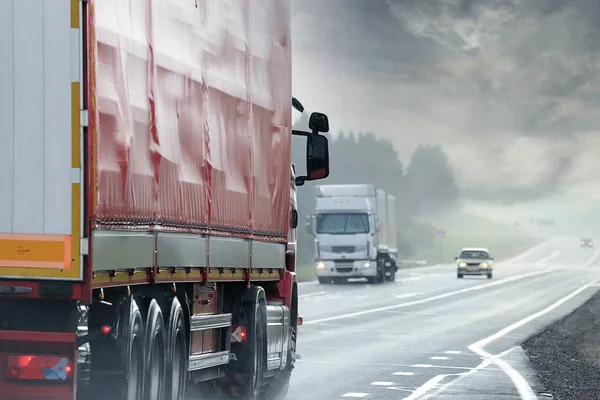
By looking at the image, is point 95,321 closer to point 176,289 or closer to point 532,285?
point 176,289

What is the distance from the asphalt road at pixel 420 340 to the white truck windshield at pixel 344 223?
93.7 inches

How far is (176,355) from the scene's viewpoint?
11180 millimetres

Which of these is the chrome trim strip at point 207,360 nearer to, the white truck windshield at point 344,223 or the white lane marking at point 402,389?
the white lane marking at point 402,389

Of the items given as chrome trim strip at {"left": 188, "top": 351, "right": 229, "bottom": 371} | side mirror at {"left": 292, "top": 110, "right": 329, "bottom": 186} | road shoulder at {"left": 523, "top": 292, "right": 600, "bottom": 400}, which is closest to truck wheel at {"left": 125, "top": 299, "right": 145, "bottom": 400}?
chrome trim strip at {"left": 188, "top": 351, "right": 229, "bottom": 371}

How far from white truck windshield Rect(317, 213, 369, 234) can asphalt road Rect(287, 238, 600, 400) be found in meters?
2.38

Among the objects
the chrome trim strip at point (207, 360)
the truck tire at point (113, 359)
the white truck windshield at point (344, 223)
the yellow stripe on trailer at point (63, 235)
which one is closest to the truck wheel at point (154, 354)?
the truck tire at point (113, 359)

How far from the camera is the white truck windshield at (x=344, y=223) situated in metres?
59.0

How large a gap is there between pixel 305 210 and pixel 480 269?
70.8 metres

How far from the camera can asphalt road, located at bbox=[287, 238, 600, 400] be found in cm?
1712

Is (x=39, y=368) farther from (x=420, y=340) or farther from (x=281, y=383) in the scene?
(x=420, y=340)

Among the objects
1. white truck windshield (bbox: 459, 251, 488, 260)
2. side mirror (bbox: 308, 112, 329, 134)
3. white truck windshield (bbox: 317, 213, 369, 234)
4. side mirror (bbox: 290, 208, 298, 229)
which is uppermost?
white truck windshield (bbox: 317, 213, 369, 234)

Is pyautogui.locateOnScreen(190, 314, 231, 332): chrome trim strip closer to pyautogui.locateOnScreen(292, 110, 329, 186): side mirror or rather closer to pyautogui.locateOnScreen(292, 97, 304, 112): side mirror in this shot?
pyautogui.locateOnScreen(292, 110, 329, 186): side mirror

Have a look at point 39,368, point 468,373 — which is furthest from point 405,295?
point 39,368

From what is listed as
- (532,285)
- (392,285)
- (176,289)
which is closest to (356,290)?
(392,285)
